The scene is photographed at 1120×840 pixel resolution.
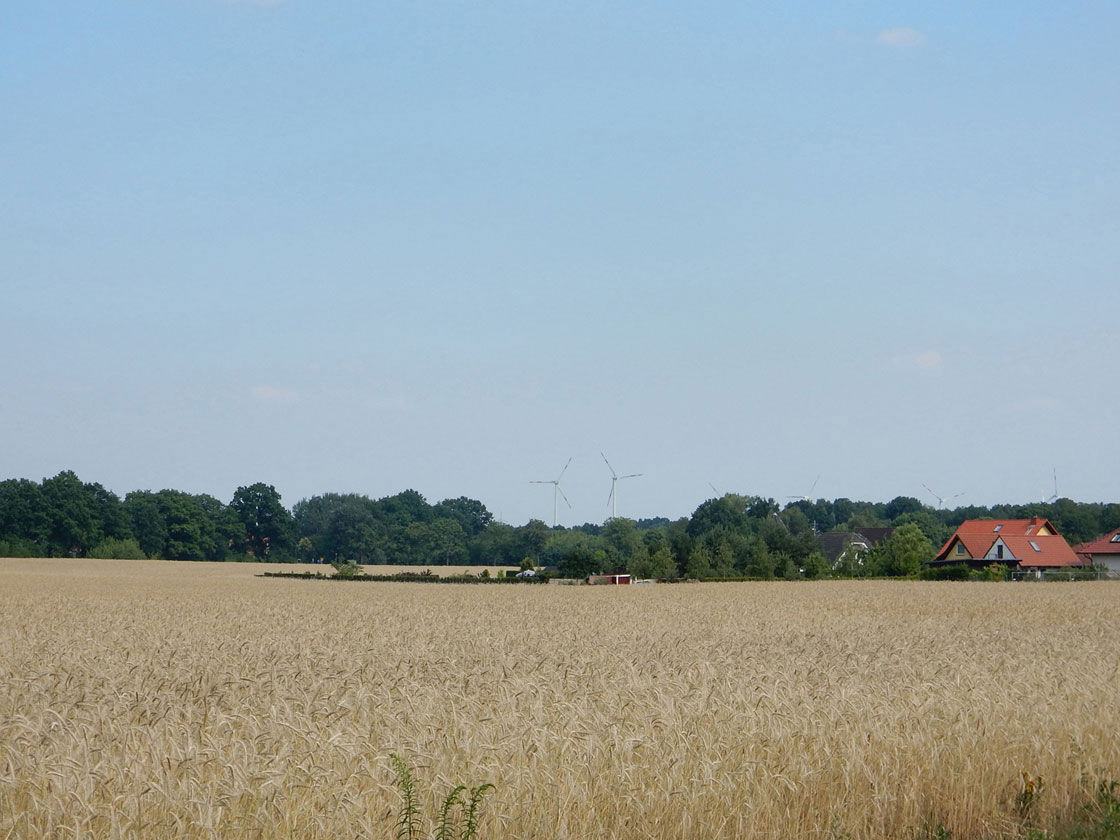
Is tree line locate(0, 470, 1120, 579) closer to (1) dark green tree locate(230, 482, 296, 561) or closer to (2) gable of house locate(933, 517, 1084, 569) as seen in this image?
(1) dark green tree locate(230, 482, 296, 561)

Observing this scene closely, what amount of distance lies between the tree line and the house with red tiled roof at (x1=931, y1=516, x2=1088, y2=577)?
197 inches

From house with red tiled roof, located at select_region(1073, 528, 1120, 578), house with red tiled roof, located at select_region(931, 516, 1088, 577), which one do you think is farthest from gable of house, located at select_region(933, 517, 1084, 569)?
house with red tiled roof, located at select_region(1073, 528, 1120, 578)

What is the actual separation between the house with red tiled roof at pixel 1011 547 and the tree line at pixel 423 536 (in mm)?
5001

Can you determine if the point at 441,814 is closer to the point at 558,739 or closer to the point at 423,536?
the point at 558,739

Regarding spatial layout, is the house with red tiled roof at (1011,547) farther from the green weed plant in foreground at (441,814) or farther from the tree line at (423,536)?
the green weed plant in foreground at (441,814)

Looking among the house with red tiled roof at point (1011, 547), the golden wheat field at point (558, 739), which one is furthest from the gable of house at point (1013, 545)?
the golden wheat field at point (558, 739)

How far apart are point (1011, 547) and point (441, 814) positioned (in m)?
103

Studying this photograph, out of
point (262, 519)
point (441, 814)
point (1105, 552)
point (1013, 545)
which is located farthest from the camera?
point (262, 519)

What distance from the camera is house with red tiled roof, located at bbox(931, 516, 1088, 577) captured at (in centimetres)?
9956

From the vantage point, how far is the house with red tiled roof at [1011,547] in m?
99.6

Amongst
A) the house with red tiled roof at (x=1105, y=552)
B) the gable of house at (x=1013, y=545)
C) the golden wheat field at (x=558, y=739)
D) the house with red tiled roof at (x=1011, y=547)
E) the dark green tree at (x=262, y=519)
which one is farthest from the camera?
the dark green tree at (x=262, y=519)

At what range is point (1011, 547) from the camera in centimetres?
10025

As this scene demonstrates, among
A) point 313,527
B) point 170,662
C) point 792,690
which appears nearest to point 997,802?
point 792,690

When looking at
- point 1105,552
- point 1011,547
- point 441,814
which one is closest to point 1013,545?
point 1011,547
